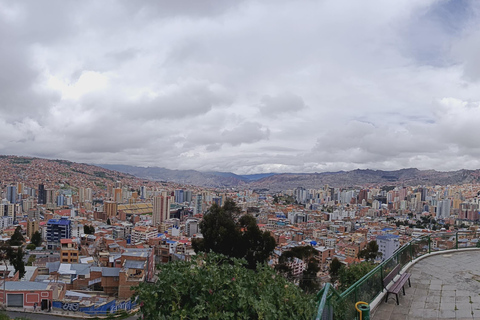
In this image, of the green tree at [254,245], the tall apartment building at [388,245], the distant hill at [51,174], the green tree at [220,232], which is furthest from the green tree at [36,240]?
the distant hill at [51,174]

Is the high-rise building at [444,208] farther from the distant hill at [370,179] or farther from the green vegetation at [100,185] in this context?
the green vegetation at [100,185]

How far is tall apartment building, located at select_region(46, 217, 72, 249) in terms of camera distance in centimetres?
3083

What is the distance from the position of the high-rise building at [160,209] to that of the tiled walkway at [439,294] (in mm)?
52605

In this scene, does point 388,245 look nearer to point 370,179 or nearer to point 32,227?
point 32,227

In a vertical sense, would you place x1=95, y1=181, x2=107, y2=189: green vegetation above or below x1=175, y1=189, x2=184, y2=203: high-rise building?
above

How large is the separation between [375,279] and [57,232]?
109ft

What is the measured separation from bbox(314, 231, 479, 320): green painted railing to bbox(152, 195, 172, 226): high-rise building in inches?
2030

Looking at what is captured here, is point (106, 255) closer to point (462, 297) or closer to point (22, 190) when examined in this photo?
point (462, 297)

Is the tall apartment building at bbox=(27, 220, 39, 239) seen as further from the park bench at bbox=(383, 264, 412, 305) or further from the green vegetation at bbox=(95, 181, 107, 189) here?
the green vegetation at bbox=(95, 181, 107, 189)

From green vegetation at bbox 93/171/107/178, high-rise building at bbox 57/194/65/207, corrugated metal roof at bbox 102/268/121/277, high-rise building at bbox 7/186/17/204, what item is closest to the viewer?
corrugated metal roof at bbox 102/268/121/277

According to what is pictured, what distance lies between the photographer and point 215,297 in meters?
2.06

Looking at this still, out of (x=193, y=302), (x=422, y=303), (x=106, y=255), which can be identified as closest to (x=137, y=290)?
(x=193, y=302)

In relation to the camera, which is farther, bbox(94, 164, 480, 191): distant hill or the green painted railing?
bbox(94, 164, 480, 191): distant hill

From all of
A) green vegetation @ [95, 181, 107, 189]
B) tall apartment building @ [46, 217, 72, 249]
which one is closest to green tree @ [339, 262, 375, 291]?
tall apartment building @ [46, 217, 72, 249]
